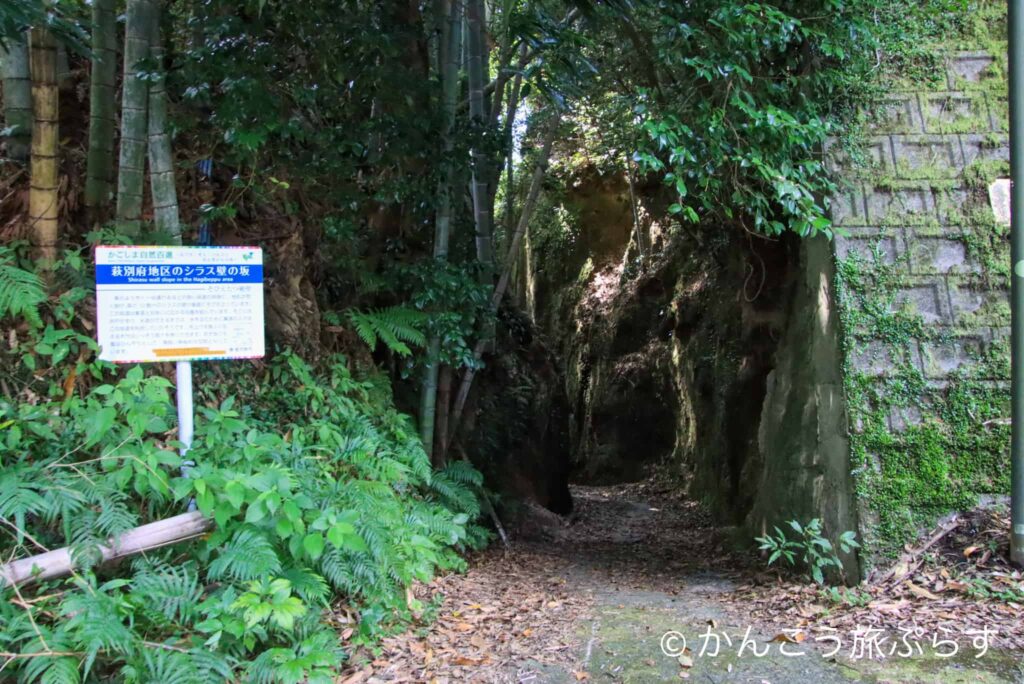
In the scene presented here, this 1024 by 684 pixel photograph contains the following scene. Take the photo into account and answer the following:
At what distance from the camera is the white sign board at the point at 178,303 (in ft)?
11.7

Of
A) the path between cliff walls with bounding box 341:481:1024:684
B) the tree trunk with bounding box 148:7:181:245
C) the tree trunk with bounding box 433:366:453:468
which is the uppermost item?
the tree trunk with bounding box 148:7:181:245

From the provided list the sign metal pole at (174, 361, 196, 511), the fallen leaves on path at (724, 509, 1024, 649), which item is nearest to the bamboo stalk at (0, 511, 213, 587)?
the sign metal pole at (174, 361, 196, 511)

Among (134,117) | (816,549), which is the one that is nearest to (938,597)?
(816,549)

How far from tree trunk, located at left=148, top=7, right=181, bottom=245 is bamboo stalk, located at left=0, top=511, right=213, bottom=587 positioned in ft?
7.13

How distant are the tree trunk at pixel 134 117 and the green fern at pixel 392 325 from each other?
169 centimetres

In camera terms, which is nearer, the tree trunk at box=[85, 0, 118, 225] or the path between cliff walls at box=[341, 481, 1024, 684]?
the path between cliff walls at box=[341, 481, 1024, 684]

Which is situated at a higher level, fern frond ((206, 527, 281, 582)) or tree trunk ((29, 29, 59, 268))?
tree trunk ((29, 29, 59, 268))

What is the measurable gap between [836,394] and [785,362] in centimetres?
110

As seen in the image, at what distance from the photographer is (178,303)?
375cm

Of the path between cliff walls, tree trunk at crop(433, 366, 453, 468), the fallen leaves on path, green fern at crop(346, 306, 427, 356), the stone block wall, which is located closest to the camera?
the path between cliff walls

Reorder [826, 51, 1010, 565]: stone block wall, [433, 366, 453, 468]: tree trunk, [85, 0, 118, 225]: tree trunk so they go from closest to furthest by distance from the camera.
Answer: [85, 0, 118, 225]: tree trunk
[826, 51, 1010, 565]: stone block wall
[433, 366, 453, 468]: tree trunk

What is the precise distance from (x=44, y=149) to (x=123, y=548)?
2.85m

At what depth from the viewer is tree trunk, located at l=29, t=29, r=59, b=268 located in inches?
177

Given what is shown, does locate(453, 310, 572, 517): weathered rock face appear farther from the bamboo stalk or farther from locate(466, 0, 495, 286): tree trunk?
the bamboo stalk
